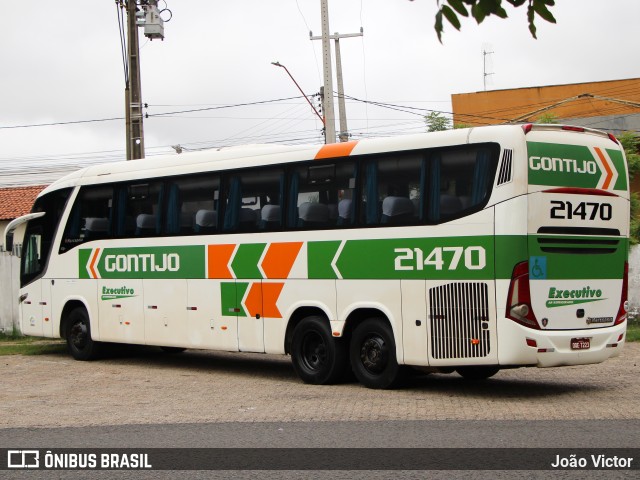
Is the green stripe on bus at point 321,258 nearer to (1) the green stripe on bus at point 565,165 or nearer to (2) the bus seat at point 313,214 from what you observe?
(2) the bus seat at point 313,214

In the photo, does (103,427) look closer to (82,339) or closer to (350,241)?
(350,241)

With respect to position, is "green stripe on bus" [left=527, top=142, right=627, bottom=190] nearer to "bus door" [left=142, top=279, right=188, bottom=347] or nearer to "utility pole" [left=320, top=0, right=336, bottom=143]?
"bus door" [left=142, top=279, right=188, bottom=347]

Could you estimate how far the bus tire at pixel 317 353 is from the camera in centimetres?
1505

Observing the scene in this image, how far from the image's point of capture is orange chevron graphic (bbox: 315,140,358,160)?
14.9 metres

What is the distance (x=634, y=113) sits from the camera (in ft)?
129

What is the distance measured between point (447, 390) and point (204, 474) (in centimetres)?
663

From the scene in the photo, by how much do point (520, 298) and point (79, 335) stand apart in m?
10.1

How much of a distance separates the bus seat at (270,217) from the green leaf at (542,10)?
1051 centimetres

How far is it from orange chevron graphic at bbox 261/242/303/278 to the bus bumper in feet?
Answer: 12.5

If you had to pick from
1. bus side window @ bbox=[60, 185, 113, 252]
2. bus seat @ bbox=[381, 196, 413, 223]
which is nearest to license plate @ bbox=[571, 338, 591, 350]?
bus seat @ bbox=[381, 196, 413, 223]

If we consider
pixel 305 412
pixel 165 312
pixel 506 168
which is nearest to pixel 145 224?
pixel 165 312

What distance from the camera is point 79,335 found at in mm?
20203

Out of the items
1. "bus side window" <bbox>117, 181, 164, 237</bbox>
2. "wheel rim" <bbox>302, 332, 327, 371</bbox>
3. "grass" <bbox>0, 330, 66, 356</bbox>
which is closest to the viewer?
"wheel rim" <bbox>302, 332, 327, 371</bbox>

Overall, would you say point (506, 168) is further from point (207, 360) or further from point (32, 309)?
point (32, 309)
